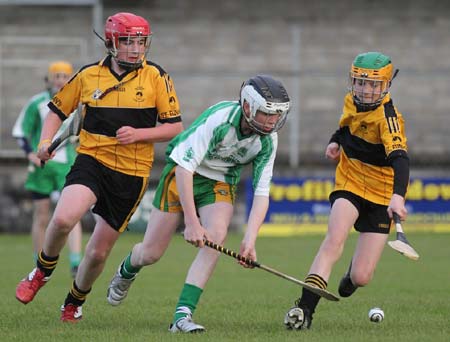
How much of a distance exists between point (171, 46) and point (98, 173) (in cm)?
1275

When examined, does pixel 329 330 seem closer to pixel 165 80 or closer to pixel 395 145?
pixel 395 145

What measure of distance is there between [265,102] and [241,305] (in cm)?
240

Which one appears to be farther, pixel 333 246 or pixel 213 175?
pixel 333 246

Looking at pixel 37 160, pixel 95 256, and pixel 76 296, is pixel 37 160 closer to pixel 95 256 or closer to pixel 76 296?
pixel 76 296

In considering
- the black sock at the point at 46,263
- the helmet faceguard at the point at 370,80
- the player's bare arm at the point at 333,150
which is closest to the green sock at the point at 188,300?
the black sock at the point at 46,263

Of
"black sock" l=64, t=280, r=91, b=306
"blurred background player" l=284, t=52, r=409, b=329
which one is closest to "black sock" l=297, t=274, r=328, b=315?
"blurred background player" l=284, t=52, r=409, b=329

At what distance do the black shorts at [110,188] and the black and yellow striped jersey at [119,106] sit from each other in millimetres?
51

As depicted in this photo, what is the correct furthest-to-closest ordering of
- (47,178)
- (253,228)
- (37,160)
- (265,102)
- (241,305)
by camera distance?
1. (47,178)
2. (37,160)
3. (241,305)
4. (253,228)
5. (265,102)

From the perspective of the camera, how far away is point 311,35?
20.1 m

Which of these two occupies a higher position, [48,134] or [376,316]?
[48,134]

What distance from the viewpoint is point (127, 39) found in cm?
711

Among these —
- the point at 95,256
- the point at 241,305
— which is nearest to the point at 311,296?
the point at 95,256

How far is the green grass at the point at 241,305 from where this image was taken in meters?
6.58

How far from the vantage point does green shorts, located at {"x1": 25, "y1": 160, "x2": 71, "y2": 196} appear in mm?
11219
